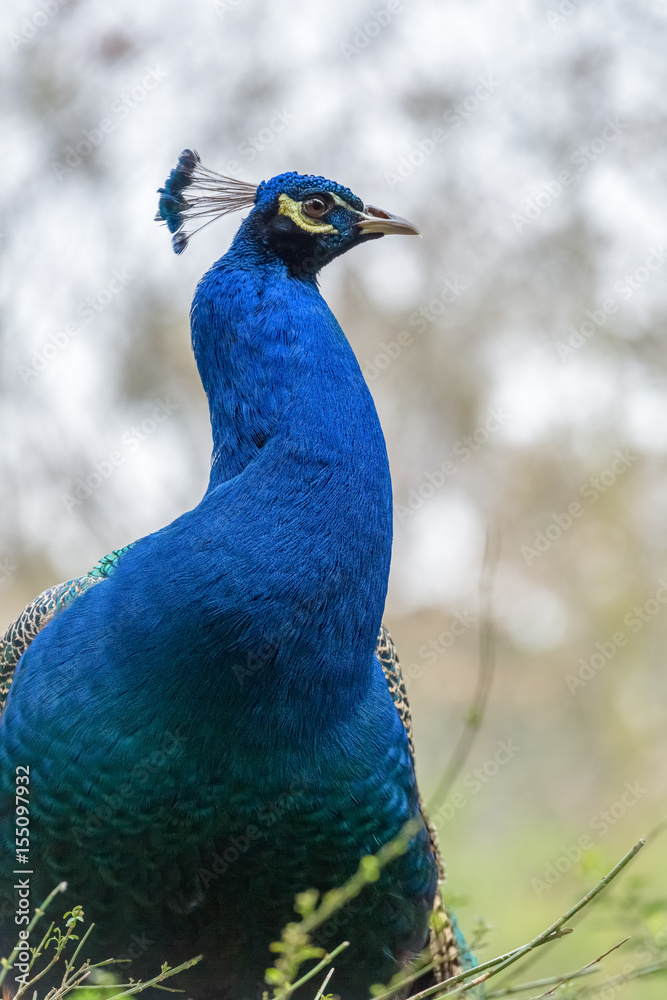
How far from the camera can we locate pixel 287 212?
235 centimetres

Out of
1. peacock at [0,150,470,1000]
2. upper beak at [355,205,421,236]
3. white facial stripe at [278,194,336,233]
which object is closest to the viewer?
peacock at [0,150,470,1000]

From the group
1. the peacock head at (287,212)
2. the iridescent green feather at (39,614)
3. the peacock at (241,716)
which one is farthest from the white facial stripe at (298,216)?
the iridescent green feather at (39,614)

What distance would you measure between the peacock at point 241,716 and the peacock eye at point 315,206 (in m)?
0.42

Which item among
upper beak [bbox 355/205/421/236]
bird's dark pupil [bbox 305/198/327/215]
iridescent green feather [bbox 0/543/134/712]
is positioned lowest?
iridescent green feather [bbox 0/543/134/712]

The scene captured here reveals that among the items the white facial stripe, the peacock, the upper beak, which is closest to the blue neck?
the peacock

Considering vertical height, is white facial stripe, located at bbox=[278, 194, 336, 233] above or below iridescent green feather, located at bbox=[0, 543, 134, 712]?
above

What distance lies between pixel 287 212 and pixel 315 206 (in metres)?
0.08

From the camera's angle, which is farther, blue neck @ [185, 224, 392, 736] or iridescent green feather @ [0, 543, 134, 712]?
iridescent green feather @ [0, 543, 134, 712]

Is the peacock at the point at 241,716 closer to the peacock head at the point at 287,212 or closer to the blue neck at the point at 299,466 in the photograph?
the blue neck at the point at 299,466

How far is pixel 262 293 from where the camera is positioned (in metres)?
2.14

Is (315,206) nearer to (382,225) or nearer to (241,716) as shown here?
(382,225)

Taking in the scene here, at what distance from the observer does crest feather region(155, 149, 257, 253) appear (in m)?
2.51

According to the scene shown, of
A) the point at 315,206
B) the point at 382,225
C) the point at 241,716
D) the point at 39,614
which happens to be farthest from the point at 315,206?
the point at 241,716

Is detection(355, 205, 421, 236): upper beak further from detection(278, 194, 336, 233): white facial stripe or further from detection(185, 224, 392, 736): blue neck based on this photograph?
detection(185, 224, 392, 736): blue neck
